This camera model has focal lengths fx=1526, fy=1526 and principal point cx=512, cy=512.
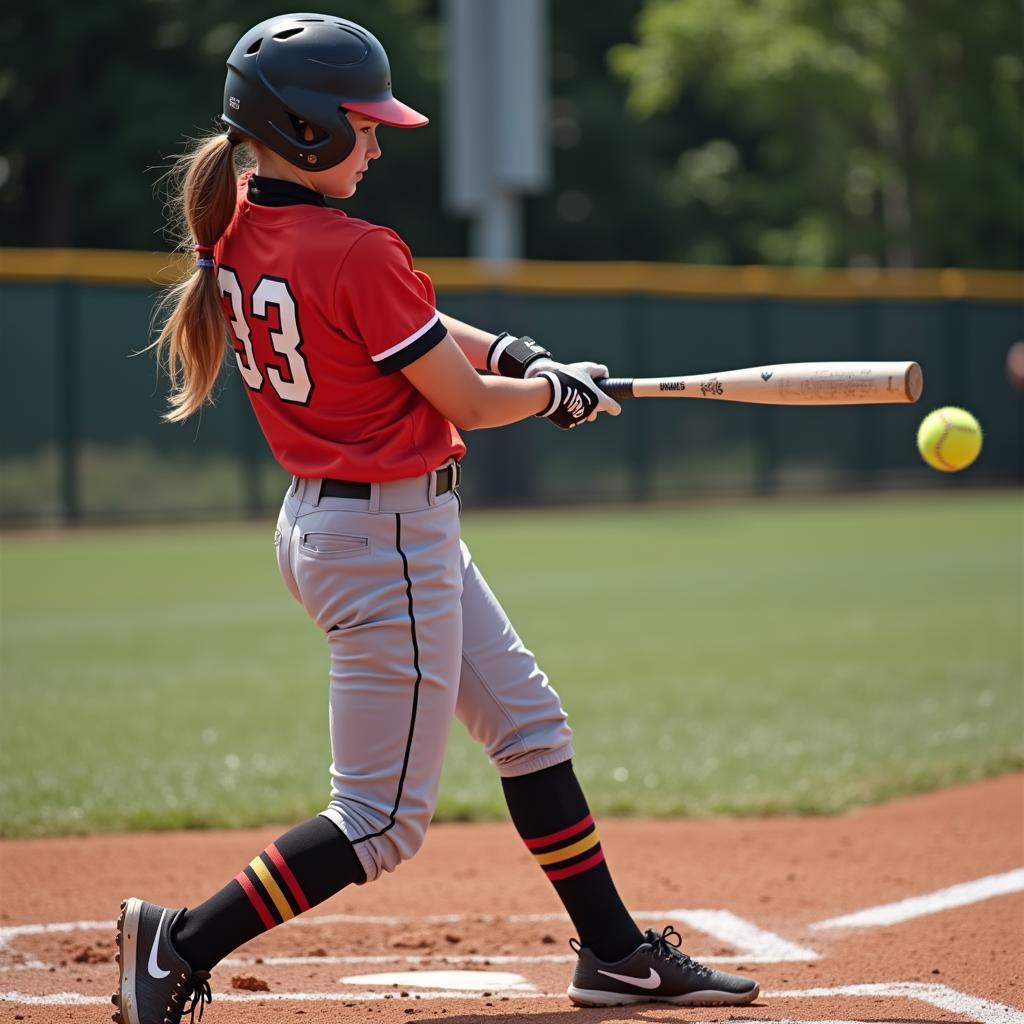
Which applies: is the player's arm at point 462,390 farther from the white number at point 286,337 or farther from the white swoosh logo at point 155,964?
the white swoosh logo at point 155,964

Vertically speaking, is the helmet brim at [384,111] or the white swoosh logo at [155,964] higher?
A: the helmet brim at [384,111]

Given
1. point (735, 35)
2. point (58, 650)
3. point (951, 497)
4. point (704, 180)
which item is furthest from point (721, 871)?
point (704, 180)

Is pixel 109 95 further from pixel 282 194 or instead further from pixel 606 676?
pixel 282 194

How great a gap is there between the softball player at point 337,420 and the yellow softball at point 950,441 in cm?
113

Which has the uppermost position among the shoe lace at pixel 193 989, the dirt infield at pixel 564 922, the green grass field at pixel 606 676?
the shoe lace at pixel 193 989

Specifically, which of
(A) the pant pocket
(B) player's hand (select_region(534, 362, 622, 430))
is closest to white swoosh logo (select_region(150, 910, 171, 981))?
(A) the pant pocket

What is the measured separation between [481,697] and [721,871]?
5.97 ft

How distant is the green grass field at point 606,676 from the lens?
19.6 feet

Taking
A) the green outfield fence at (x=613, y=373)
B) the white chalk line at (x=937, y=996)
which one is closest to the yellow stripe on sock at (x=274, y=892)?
the white chalk line at (x=937, y=996)

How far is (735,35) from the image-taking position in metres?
27.5

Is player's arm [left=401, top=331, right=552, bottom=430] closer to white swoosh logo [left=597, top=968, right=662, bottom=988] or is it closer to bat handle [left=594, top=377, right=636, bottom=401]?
bat handle [left=594, top=377, right=636, bottom=401]

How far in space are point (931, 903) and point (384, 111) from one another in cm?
267

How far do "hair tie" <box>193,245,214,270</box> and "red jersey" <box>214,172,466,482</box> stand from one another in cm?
3

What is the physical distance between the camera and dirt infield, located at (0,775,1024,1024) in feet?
10.9
